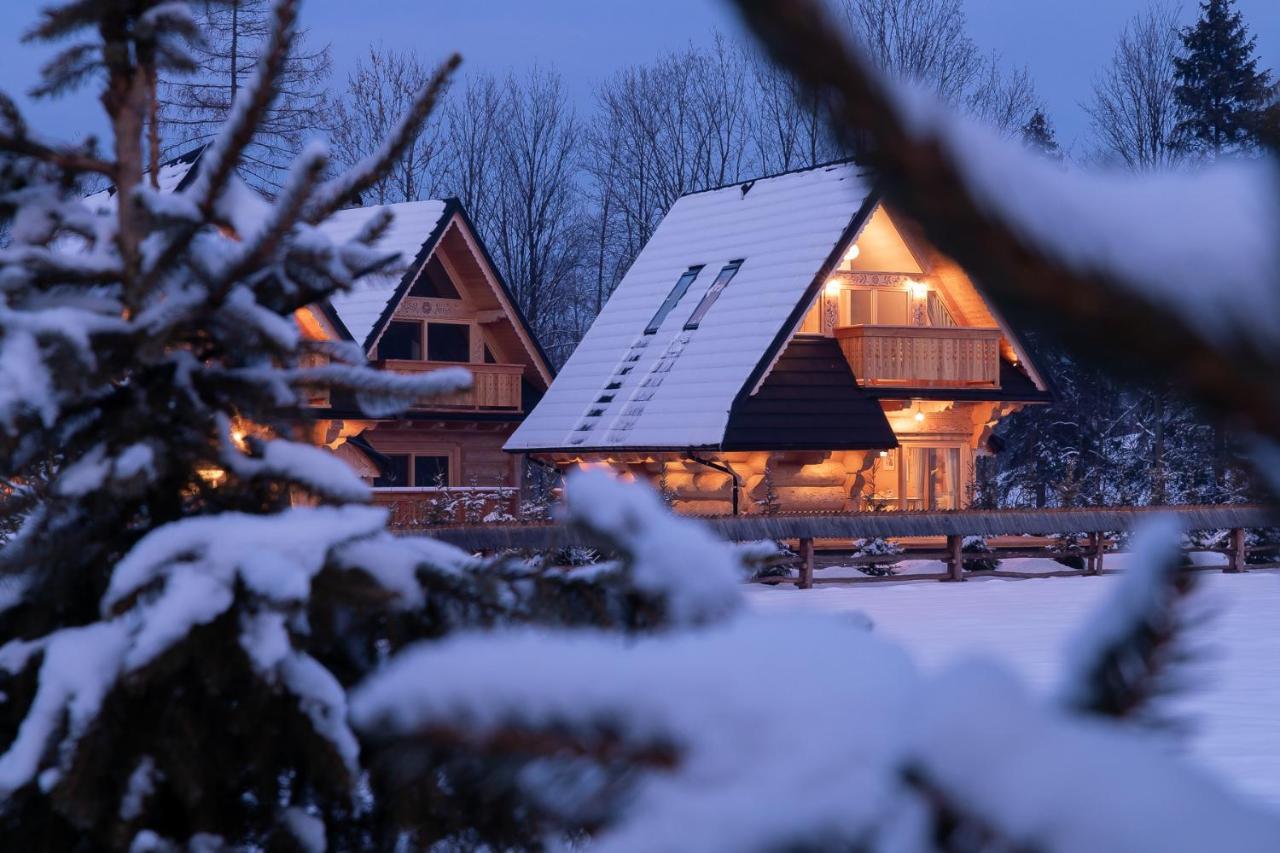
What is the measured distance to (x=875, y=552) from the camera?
21.7m

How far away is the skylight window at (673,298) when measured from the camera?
89.2ft

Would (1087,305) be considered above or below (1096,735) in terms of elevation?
above

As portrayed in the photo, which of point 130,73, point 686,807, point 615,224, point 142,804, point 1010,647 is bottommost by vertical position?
point 1010,647

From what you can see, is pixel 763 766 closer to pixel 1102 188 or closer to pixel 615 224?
pixel 1102 188

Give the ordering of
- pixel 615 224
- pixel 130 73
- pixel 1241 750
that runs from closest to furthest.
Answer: pixel 130 73, pixel 1241 750, pixel 615 224

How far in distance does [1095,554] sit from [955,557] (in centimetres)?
339

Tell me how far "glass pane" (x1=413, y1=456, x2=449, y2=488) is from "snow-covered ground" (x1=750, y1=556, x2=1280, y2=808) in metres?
9.19

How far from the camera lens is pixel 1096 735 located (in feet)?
2.26

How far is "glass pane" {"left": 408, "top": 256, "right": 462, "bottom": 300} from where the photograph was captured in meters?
27.6

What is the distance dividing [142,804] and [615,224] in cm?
5217

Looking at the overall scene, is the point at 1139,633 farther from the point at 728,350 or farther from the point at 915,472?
the point at 915,472

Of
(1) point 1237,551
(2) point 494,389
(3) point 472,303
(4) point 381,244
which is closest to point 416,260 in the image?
(4) point 381,244

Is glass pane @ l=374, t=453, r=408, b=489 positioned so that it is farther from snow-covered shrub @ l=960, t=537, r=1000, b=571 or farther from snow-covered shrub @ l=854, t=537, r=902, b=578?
snow-covered shrub @ l=960, t=537, r=1000, b=571

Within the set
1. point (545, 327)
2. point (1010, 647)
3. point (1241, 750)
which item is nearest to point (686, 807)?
point (1241, 750)
